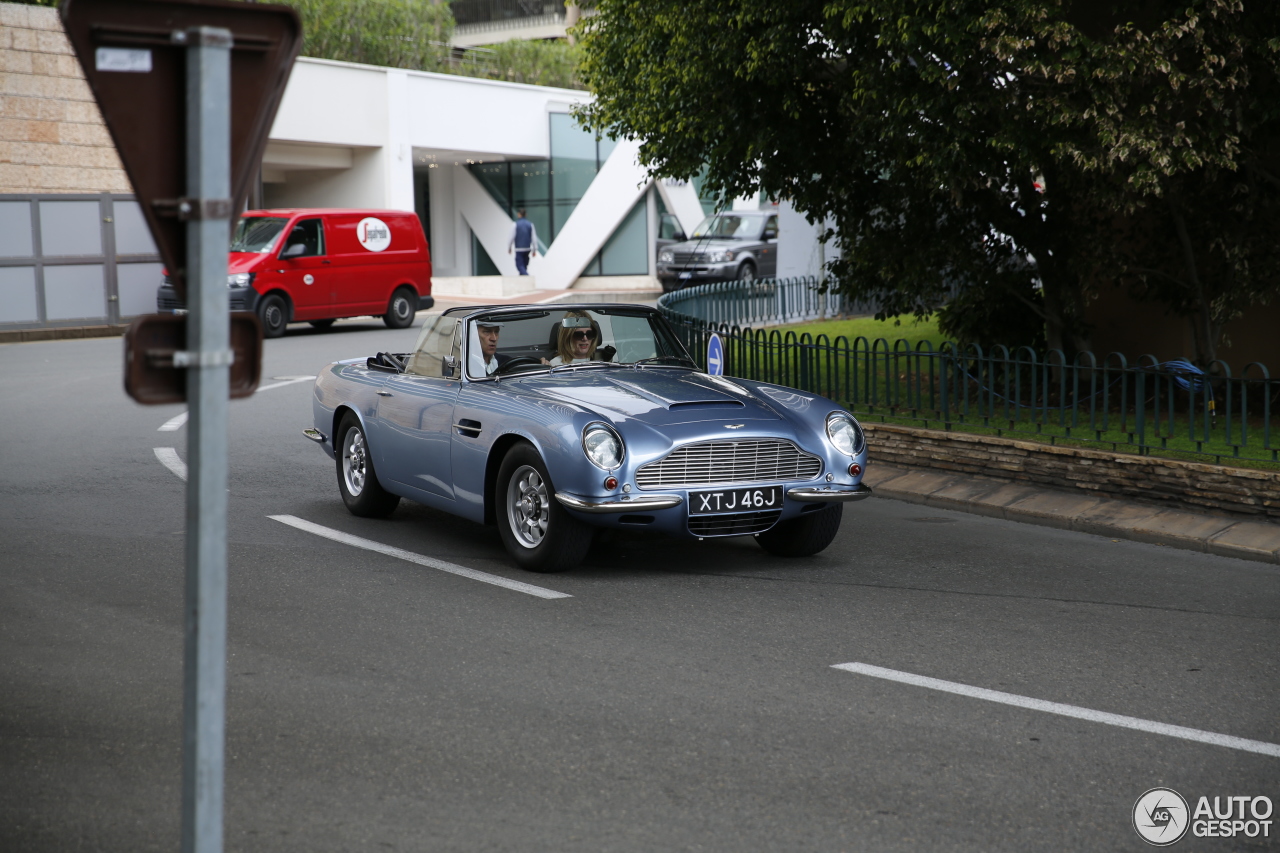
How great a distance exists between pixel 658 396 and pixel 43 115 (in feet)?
68.6

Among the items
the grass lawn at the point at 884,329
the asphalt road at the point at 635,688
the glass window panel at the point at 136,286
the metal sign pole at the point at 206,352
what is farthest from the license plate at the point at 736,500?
the glass window panel at the point at 136,286

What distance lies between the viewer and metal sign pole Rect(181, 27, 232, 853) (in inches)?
107

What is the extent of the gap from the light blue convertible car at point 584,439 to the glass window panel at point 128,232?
57.6ft

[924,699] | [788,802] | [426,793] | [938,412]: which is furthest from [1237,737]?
[938,412]

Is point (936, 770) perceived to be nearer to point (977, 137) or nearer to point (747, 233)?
point (977, 137)

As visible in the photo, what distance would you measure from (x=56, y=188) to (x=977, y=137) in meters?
19.9

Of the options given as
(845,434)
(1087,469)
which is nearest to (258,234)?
(1087,469)

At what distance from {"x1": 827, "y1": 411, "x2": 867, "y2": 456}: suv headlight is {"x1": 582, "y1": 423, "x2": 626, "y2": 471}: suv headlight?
4.39ft

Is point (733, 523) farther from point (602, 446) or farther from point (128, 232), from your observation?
point (128, 232)

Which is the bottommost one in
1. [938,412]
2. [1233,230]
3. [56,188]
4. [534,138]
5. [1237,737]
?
[1237,737]

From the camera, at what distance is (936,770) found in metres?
4.46

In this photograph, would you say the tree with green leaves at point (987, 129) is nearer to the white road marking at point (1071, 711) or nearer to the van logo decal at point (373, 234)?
the white road marking at point (1071, 711)

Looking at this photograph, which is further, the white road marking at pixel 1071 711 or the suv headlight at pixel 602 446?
the suv headlight at pixel 602 446

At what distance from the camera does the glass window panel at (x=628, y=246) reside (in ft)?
125
